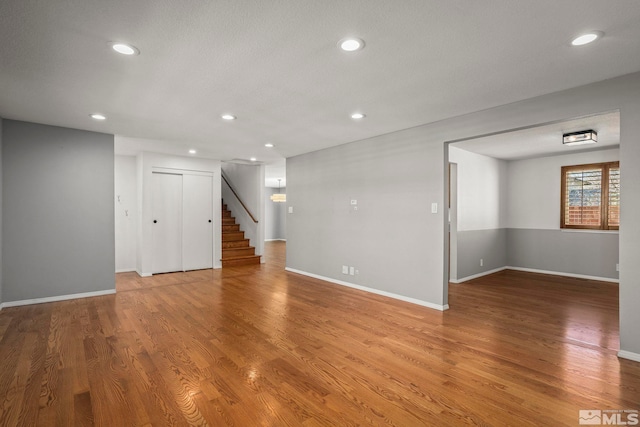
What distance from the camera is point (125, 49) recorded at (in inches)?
90.5

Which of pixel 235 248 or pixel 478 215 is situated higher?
pixel 478 215

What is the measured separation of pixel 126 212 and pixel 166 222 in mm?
967

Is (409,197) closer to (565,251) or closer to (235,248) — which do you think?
(565,251)

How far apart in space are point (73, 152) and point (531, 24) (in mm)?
5644

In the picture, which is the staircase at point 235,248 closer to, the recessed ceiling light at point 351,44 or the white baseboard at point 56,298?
the white baseboard at point 56,298

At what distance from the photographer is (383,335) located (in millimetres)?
3221

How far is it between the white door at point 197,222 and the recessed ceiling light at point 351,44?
5543 mm

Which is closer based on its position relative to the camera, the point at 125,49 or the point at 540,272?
the point at 125,49

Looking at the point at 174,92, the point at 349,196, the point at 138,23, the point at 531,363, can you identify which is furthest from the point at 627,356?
the point at 174,92

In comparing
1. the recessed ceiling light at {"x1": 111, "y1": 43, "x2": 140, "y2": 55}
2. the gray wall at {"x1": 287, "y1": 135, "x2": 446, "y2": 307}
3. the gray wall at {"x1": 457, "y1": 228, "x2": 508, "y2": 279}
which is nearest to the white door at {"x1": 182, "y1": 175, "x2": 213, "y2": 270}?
the gray wall at {"x1": 287, "y1": 135, "x2": 446, "y2": 307}

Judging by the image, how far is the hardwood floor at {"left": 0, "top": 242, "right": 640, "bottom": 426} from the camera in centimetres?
198

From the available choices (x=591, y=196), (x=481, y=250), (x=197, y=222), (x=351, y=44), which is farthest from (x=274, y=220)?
(x=351, y=44)

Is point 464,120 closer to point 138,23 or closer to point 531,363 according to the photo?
point 531,363

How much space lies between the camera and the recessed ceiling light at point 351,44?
2162 mm
